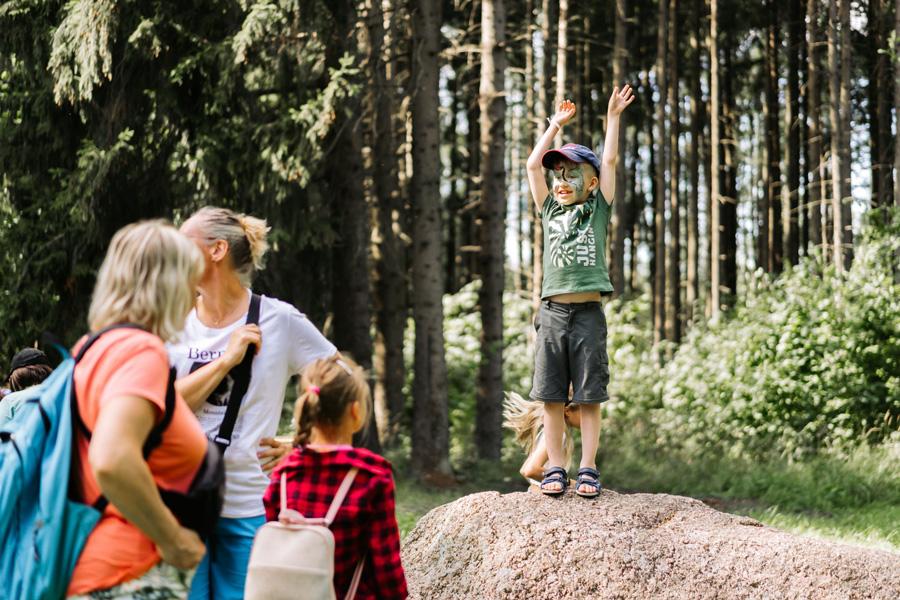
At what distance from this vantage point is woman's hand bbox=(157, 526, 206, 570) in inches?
105

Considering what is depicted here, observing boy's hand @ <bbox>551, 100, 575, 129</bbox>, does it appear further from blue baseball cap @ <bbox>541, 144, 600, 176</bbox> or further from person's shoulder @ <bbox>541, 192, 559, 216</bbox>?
person's shoulder @ <bbox>541, 192, 559, 216</bbox>

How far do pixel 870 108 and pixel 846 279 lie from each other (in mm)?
15066

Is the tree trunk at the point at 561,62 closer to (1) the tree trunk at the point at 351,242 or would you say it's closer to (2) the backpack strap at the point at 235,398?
(1) the tree trunk at the point at 351,242

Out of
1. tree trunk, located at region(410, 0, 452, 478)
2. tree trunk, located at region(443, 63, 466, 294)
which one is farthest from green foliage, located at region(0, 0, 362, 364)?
tree trunk, located at region(443, 63, 466, 294)

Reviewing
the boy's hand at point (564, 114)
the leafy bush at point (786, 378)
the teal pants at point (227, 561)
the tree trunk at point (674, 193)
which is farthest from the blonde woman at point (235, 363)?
the tree trunk at point (674, 193)

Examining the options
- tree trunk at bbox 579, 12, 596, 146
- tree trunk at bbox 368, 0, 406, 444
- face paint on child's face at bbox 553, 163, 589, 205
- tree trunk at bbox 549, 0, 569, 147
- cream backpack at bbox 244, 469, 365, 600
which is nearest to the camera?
cream backpack at bbox 244, 469, 365, 600

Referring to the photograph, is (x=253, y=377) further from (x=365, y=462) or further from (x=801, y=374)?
(x=801, y=374)

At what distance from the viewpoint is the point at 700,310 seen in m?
35.9

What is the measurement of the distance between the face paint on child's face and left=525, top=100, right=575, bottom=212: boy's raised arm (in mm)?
128

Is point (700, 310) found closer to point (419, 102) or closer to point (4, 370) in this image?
point (419, 102)

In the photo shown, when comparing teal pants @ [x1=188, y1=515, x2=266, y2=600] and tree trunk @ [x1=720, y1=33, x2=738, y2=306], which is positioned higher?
tree trunk @ [x1=720, y1=33, x2=738, y2=306]

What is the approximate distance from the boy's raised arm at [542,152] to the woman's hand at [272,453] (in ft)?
9.08

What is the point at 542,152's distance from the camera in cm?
611

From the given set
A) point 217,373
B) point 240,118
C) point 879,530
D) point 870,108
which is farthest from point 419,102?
point 870,108
